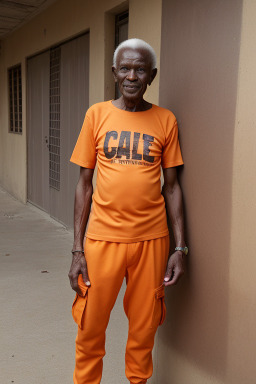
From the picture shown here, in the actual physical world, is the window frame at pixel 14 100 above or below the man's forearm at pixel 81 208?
above

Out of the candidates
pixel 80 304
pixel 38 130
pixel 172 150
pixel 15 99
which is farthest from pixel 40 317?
pixel 15 99

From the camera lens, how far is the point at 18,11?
679cm

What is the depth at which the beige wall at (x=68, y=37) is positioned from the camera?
3342 mm

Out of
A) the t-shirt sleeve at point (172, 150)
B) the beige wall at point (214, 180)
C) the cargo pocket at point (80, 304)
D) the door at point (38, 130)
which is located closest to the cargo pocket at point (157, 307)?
the beige wall at point (214, 180)

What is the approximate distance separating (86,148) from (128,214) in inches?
14.3

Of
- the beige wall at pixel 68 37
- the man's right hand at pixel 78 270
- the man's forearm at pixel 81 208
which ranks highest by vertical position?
the beige wall at pixel 68 37

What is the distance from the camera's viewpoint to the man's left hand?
2.01 meters

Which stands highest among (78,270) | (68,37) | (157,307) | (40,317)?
(68,37)

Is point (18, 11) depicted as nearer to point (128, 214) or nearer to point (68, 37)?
point (68, 37)

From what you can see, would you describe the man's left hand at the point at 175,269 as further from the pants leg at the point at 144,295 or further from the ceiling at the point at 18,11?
the ceiling at the point at 18,11

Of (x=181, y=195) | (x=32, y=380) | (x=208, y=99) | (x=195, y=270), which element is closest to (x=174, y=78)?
(x=208, y=99)

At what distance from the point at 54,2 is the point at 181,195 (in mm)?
4858

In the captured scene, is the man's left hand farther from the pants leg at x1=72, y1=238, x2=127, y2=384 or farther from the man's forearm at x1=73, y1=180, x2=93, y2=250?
the man's forearm at x1=73, y1=180, x2=93, y2=250

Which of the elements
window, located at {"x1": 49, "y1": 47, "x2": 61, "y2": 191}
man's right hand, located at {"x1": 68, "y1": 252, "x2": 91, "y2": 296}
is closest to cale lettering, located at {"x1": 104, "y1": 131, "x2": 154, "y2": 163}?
man's right hand, located at {"x1": 68, "y1": 252, "x2": 91, "y2": 296}
